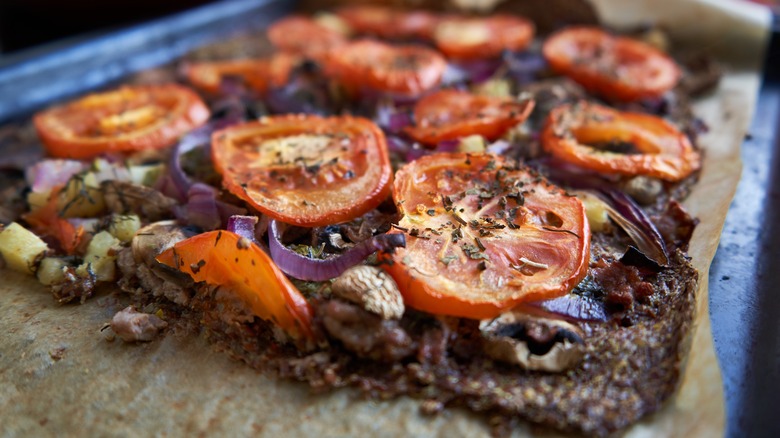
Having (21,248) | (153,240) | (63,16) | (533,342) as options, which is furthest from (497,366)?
(63,16)

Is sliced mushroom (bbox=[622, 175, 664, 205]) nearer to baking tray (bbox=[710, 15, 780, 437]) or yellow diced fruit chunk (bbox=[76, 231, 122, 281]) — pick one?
baking tray (bbox=[710, 15, 780, 437])

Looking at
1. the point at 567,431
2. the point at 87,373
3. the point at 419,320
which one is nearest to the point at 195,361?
the point at 87,373

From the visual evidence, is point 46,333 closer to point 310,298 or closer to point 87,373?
point 87,373

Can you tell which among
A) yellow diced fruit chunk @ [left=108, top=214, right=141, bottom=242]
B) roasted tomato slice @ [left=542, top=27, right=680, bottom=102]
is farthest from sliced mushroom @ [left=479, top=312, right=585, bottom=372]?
roasted tomato slice @ [left=542, top=27, right=680, bottom=102]

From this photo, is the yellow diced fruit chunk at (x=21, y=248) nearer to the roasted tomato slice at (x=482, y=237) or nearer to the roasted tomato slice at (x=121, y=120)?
the roasted tomato slice at (x=121, y=120)

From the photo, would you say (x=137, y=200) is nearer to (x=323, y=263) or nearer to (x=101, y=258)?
(x=101, y=258)

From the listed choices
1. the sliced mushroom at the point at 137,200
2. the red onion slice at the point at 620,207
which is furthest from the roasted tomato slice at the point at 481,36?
the sliced mushroom at the point at 137,200
